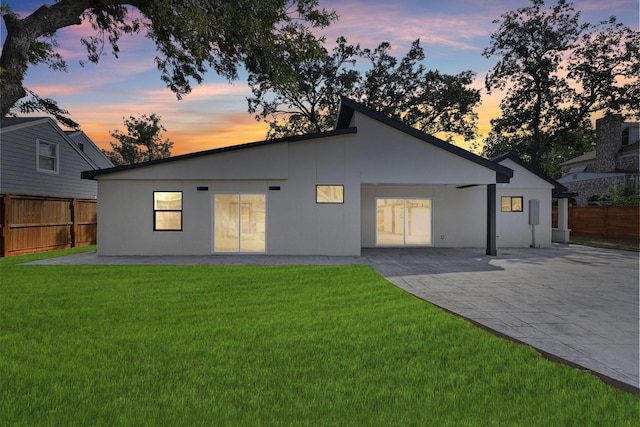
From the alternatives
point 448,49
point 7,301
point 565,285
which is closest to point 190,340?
point 7,301

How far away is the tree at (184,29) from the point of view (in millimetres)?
8641

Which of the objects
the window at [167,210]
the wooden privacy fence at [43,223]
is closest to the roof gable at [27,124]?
the wooden privacy fence at [43,223]

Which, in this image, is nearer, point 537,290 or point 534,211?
point 537,290

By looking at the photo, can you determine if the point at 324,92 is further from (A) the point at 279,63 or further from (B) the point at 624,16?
(B) the point at 624,16

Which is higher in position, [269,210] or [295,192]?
[295,192]

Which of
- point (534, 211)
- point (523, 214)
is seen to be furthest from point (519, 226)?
point (534, 211)

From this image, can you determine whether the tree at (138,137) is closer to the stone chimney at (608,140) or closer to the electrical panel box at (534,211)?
the electrical panel box at (534,211)

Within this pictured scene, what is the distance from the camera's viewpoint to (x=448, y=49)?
18.1 meters

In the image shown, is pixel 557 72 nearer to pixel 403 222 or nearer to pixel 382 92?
pixel 382 92

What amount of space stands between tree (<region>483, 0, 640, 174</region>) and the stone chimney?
11.2 ft

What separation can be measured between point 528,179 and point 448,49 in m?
7.06

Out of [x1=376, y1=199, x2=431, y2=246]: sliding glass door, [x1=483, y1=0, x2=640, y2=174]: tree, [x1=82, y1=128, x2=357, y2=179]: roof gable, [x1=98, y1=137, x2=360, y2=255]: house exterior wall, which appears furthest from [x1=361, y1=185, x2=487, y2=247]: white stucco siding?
[x1=483, y1=0, x2=640, y2=174]: tree

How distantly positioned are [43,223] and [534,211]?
1907cm

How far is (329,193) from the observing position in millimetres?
12750
